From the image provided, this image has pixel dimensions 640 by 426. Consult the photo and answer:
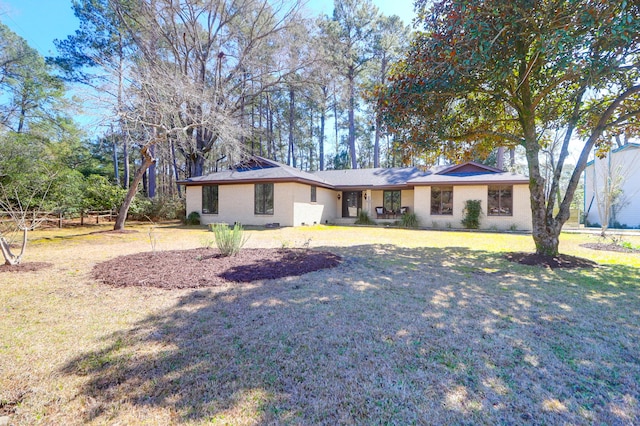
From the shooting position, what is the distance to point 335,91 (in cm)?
2034

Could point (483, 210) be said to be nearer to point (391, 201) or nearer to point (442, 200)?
point (442, 200)

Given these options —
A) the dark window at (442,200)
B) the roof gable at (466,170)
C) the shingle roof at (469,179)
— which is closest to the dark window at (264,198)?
the shingle roof at (469,179)

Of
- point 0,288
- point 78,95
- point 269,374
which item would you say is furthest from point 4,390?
point 78,95

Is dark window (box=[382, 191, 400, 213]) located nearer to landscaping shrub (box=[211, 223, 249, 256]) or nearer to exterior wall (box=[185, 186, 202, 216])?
exterior wall (box=[185, 186, 202, 216])

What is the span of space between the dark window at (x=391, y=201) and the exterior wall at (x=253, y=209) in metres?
4.03

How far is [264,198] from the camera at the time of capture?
15.3m

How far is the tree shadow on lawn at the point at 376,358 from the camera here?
6.43 feet

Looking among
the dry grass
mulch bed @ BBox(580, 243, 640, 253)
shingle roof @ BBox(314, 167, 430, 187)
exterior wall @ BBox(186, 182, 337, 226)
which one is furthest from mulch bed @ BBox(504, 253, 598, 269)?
exterior wall @ BBox(186, 182, 337, 226)

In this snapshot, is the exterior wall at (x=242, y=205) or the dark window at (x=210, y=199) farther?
the dark window at (x=210, y=199)

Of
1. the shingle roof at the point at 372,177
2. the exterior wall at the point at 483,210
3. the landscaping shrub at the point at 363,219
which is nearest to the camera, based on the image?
the exterior wall at the point at 483,210

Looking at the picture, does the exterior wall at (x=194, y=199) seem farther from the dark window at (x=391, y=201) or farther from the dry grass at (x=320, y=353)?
the dry grass at (x=320, y=353)

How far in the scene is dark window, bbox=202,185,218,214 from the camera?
16.2 meters

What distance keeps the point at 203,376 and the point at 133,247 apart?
7558 mm

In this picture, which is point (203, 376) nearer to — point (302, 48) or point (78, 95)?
point (78, 95)
